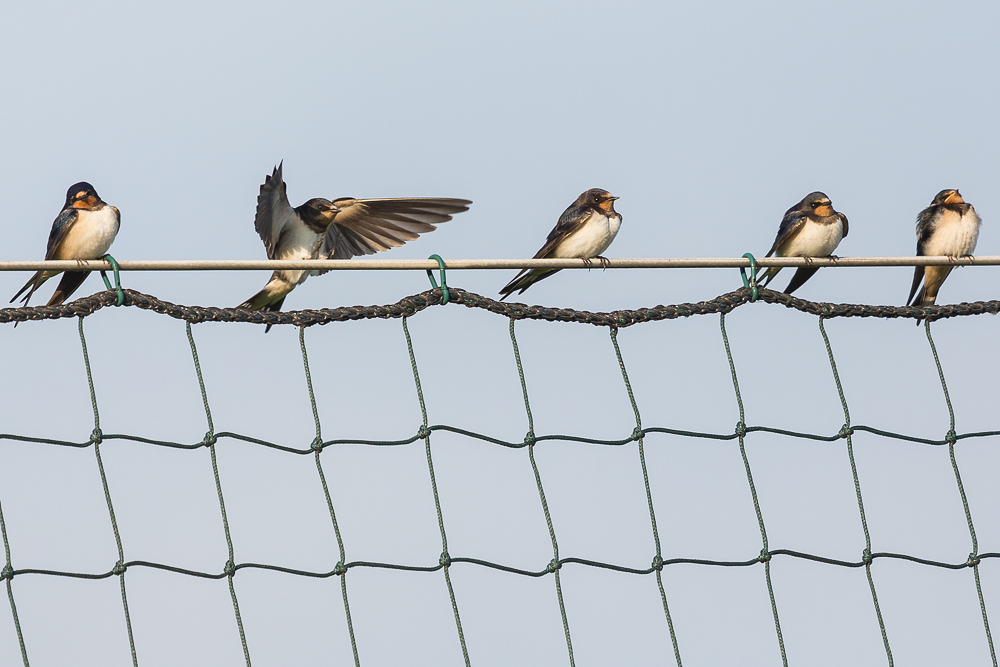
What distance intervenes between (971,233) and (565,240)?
2.07m

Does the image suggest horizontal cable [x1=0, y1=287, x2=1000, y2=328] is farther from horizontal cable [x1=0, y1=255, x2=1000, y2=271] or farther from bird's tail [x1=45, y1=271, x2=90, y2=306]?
bird's tail [x1=45, y1=271, x2=90, y2=306]

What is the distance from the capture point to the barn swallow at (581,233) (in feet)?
19.8

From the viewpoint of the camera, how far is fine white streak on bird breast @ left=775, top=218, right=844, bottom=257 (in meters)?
6.05

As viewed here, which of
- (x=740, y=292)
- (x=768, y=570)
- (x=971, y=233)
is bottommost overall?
(x=768, y=570)

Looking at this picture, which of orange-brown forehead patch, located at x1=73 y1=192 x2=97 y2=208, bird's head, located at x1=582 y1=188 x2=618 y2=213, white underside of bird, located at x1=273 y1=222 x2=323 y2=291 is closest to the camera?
orange-brown forehead patch, located at x1=73 y1=192 x2=97 y2=208

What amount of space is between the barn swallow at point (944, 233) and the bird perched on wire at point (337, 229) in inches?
97.8

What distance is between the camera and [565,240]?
6.15 metres

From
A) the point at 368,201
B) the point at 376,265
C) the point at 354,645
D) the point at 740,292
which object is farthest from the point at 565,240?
the point at 354,645

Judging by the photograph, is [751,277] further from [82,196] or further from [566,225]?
[82,196]

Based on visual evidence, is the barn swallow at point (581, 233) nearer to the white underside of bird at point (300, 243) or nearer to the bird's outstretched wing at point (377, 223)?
the bird's outstretched wing at point (377, 223)

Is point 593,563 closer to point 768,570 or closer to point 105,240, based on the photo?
point 768,570

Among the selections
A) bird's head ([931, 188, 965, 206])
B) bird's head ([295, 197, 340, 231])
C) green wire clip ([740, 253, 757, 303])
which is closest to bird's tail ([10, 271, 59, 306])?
bird's head ([295, 197, 340, 231])

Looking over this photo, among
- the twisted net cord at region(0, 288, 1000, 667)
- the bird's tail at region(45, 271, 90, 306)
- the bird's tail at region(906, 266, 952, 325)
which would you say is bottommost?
the twisted net cord at region(0, 288, 1000, 667)

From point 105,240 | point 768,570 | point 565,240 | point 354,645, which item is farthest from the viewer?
point 565,240
